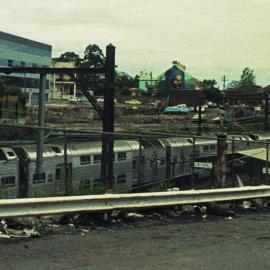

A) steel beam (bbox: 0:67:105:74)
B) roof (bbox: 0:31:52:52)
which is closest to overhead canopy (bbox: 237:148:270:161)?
steel beam (bbox: 0:67:105:74)

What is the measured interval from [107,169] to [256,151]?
7.00m

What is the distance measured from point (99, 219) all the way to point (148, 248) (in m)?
1.81

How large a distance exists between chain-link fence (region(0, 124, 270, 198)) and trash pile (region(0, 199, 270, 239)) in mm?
707

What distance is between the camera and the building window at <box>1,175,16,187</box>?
29.5ft

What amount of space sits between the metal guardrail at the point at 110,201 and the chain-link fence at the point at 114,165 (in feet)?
2.94

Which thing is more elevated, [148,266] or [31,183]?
[31,183]

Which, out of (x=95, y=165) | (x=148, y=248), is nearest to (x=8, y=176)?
(x=95, y=165)

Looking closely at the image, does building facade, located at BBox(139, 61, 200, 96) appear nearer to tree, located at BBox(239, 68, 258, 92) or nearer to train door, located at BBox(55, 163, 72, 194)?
tree, located at BBox(239, 68, 258, 92)

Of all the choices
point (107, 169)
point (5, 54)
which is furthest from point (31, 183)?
point (5, 54)

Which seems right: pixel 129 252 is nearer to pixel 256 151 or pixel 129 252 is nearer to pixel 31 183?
pixel 31 183

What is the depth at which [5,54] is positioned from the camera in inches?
4936

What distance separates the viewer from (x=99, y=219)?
943 centimetres

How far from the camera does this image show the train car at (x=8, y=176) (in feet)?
29.5

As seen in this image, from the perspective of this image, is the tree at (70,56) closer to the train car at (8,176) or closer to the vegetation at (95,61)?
the vegetation at (95,61)
